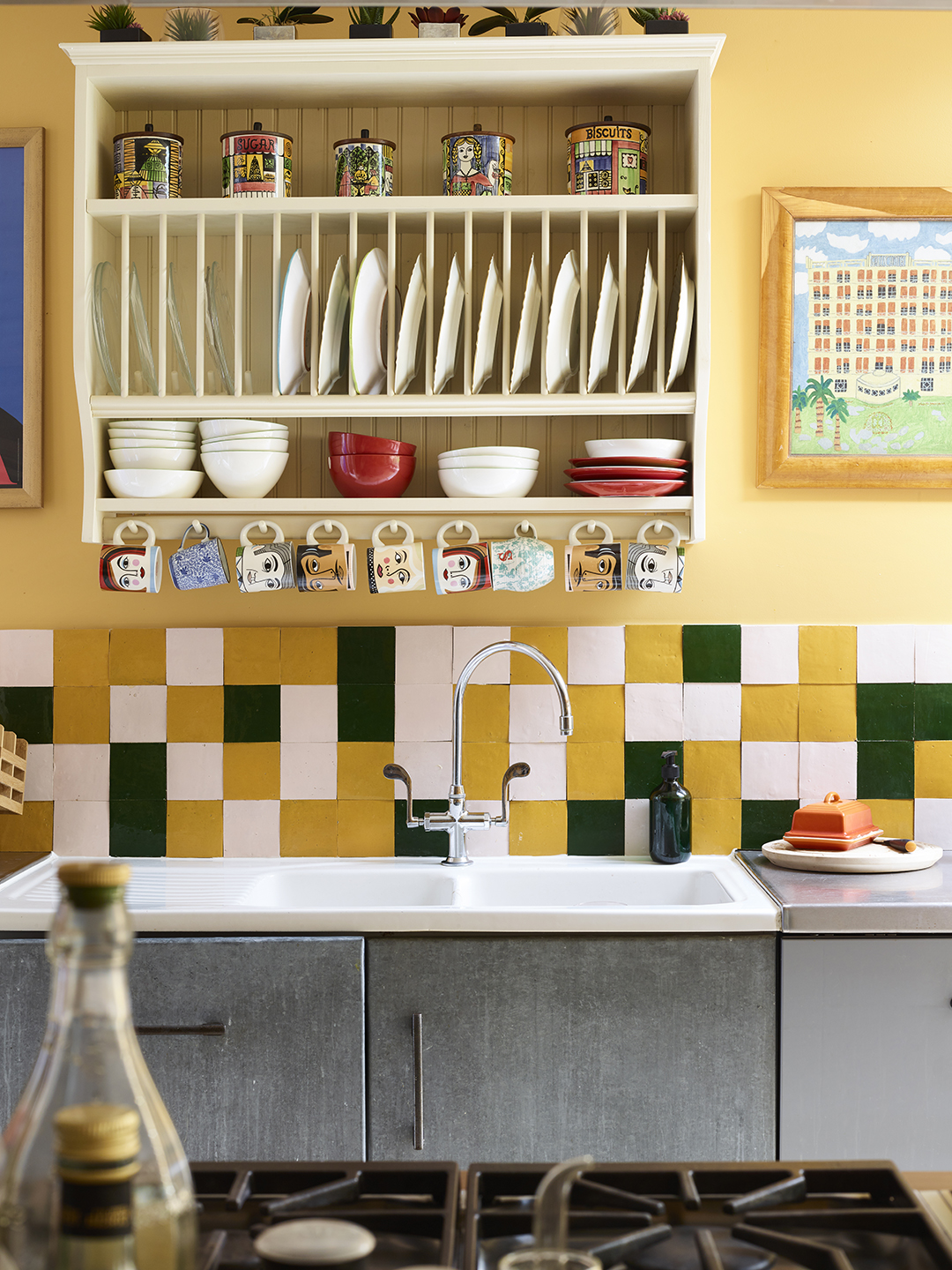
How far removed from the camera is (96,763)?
7.52ft

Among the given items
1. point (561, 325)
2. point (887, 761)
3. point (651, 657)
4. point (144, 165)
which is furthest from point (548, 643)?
point (144, 165)

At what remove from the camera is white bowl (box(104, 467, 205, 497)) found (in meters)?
2.04

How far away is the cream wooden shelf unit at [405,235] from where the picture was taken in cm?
200

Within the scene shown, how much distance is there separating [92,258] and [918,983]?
191 centimetres

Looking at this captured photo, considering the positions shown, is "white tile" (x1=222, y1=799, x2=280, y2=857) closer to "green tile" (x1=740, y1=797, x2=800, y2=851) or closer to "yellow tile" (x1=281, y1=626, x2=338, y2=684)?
"yellow tile" (x1=281, y1=626, x2=338, y2=684)

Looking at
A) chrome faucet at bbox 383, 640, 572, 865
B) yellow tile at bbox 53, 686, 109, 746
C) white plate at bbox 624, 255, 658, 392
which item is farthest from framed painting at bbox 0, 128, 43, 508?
white plate at bbox 624, 255, 658, 392

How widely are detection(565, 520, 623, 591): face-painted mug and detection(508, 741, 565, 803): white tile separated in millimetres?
376

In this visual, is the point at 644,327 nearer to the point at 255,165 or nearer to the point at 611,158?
the point at 611,158

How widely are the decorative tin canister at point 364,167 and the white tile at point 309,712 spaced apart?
0.96m

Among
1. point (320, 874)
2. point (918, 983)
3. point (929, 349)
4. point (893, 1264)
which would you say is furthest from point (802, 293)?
point (893, 1264)

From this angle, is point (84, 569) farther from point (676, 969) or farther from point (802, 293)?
point (802, 293)

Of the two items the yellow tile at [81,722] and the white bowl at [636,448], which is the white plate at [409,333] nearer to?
the white bowl at [636,448]

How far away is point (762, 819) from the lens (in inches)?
89.7

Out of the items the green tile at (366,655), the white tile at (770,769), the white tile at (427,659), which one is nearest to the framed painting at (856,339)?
the white tile at (770,769)
